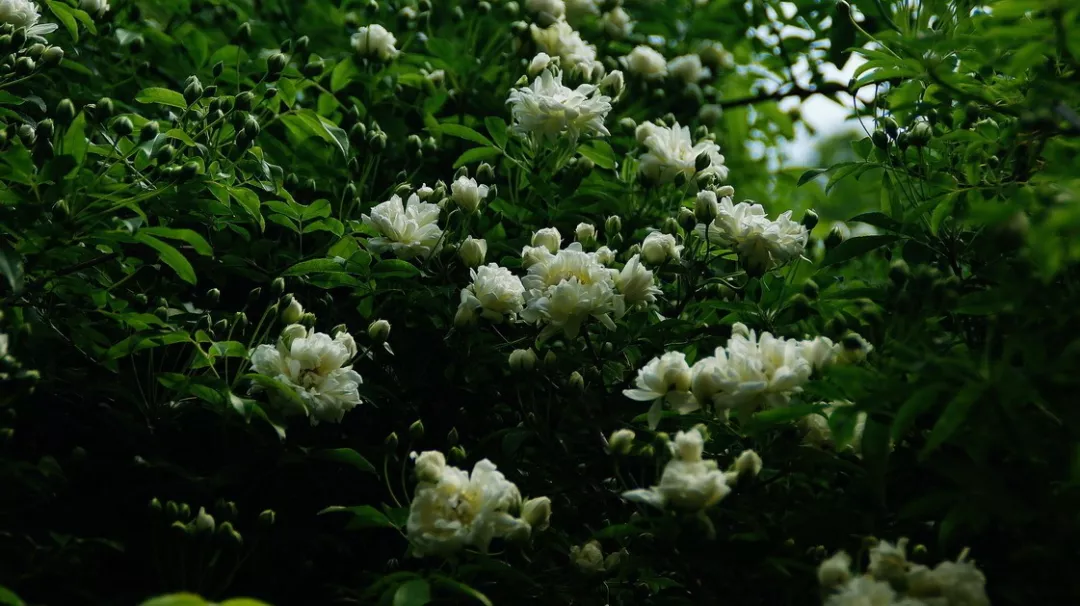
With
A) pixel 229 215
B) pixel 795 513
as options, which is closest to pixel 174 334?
pixel 229 215

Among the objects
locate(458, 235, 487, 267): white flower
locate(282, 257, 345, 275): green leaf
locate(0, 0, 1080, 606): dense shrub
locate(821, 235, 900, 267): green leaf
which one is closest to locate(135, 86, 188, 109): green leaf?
locate(0, 0, 1080, 606): dense shrub

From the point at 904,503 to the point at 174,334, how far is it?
128 cm

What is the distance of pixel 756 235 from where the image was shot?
75.9 inches

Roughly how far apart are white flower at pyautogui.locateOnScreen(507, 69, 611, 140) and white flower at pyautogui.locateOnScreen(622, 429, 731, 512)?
2.81ft

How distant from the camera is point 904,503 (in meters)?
1.69

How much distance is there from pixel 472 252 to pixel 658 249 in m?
0.37

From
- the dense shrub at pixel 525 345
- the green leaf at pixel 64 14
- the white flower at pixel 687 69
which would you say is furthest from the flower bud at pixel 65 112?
the white flower at pixel 687 69

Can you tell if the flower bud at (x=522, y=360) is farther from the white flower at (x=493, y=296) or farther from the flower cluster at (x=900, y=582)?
the flower cluster at (x=900, y=582)

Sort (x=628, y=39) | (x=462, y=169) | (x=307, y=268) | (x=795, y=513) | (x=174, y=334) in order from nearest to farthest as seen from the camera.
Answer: (x=795, y=513)
(x=174, y=334)
(x=307, y=268)
(x=462, y=169)
(x=628, y=39)

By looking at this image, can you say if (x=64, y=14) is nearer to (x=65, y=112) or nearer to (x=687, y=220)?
(x=65, y=112)

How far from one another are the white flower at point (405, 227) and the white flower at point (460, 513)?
1.75 feet

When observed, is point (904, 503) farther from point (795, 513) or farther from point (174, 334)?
point (174, 334)

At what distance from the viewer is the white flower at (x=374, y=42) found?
8.11 feet

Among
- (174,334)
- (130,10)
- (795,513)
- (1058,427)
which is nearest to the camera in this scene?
(1058,427)
